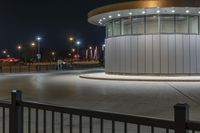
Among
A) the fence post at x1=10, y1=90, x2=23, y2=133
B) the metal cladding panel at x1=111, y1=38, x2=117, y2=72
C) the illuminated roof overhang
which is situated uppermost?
the illuminated roof overhang

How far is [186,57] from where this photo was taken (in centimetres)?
3741

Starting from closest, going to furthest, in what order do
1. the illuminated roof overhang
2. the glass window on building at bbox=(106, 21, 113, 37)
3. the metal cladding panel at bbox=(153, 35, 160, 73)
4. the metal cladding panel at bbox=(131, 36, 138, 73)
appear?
the illuminated roof overhang
the metal cladding panel at bbox=(153, 35, 160, 73)
the metal cladding panel at bbox=(131, 36, 138, 73)
the glass window on building at bbox=(106, 21, 113, 37)

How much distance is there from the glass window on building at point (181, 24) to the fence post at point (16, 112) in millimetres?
32631

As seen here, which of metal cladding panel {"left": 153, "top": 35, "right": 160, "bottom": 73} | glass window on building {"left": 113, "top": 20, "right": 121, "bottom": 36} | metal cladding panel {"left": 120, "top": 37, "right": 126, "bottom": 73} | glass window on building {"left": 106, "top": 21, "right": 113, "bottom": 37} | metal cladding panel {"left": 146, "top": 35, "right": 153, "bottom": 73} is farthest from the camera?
glass window on building {"left": 106, "top": 21, "right": 113, "bottom": 37}

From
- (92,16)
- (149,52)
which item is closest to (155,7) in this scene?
(149,52)

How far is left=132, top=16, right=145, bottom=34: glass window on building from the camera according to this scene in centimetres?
3869

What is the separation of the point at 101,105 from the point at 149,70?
22442 mm

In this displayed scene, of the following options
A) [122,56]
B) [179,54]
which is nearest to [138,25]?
[122,56]

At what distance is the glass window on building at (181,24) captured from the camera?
3781 centimetres

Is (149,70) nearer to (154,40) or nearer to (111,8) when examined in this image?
(154,40)

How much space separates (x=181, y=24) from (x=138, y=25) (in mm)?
4017

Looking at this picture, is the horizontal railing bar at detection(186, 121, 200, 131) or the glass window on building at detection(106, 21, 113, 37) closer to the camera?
the horizontal railing bar at detection(186, 121, 200, 131)

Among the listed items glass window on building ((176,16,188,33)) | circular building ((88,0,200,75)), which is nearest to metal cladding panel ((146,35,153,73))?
circular building ((88,0,200,75))

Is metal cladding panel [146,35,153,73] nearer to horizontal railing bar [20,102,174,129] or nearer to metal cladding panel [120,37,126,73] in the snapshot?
metal cladding panel [120,37,126,73]
